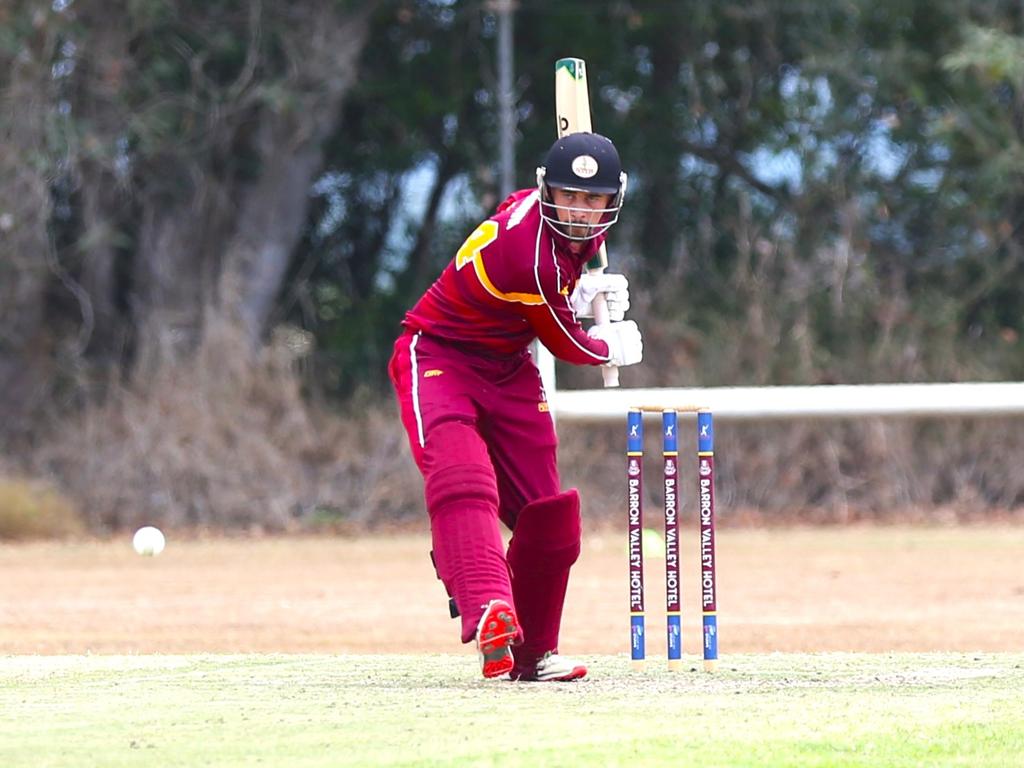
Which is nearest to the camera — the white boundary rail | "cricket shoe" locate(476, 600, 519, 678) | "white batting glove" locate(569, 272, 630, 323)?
"cricket shoe" locate(476, 600, 519, 678)

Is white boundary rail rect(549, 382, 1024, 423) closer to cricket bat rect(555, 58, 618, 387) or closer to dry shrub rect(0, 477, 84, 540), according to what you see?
cricket bat rect(555, 58, 618, 387)

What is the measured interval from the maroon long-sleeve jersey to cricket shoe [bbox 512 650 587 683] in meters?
1.01

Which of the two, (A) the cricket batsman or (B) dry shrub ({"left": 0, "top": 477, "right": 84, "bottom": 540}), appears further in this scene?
(B) dry shrub ({"left": 0, "top": 477, "right": 84, "bottom": 540})

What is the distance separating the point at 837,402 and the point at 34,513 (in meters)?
8.27

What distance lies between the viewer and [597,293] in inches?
248

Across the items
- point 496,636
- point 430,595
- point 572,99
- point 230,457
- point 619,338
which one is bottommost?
point 430,595

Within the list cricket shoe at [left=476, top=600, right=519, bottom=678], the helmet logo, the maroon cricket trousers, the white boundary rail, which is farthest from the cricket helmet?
the white boundary rail

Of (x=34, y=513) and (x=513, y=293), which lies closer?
(x=513, y=293)

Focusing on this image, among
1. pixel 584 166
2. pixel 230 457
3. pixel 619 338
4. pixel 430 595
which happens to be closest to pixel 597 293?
pixel 619 338

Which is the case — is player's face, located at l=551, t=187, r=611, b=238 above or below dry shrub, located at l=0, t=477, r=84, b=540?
above

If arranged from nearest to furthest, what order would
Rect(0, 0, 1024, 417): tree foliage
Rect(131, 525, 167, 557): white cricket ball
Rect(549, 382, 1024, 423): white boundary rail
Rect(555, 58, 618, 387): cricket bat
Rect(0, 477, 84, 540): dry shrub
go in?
Rect(555, 58, 618, 387): cricket bat < Rect(549, 382, 1024, 423): white boundary rail < Rect(131, 525, 167, 557): white cricket ball < Rect(0, 477, 84, 540): dry shrub < Rect(0, 0, 1024, 417): tree foliage

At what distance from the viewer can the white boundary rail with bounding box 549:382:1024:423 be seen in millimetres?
11477

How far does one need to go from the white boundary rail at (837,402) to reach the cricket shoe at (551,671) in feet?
16.5

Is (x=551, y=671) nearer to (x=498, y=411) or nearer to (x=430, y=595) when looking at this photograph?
(x=498, y=411)
